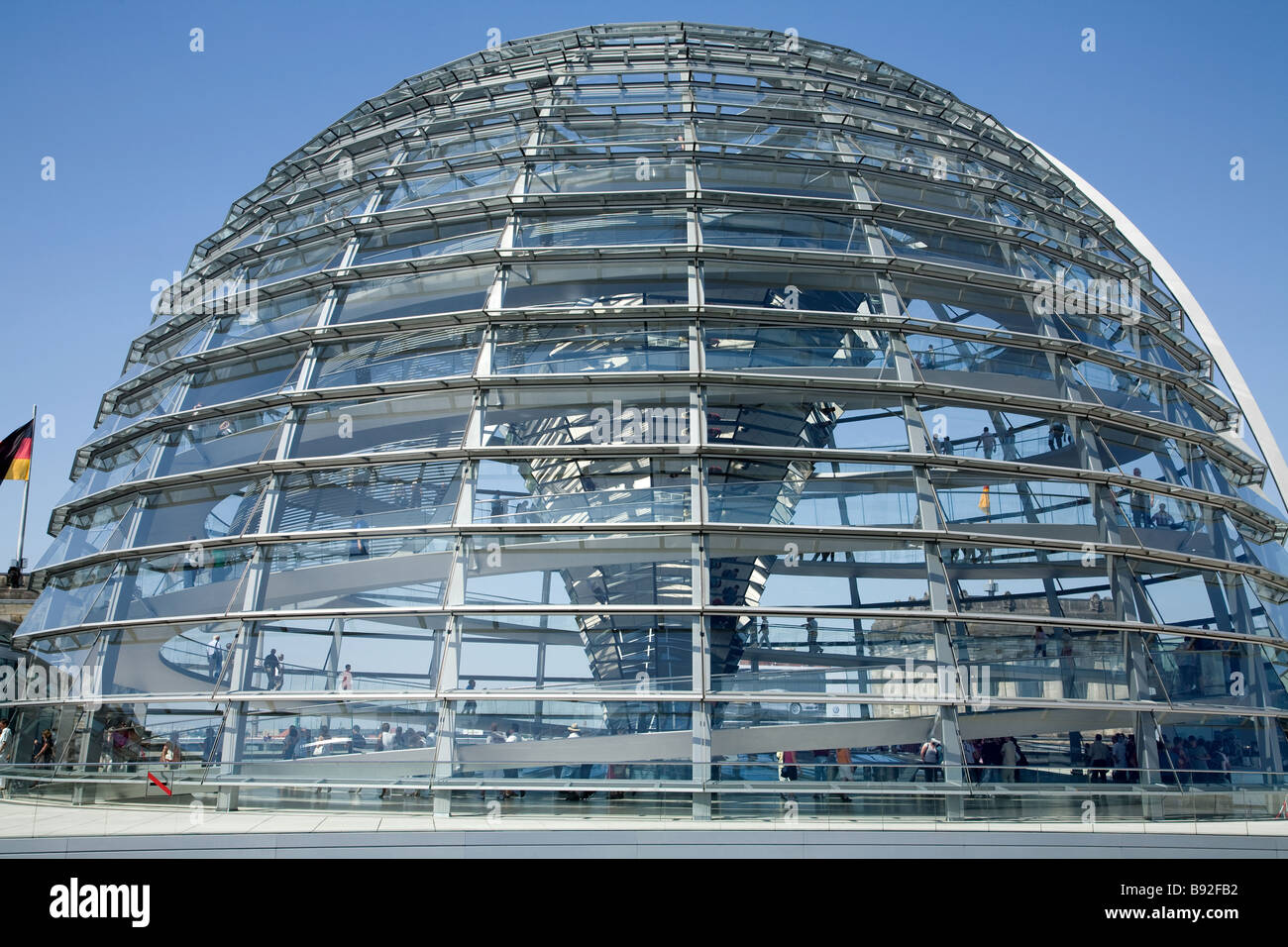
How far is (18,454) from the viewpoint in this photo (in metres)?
26.1

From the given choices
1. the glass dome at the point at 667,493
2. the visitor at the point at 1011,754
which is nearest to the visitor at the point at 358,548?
the glass dome at the point at 667,493

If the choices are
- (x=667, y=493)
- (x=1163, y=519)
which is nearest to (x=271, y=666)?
(x=667, y=493)

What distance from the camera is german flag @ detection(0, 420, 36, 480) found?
24766mm

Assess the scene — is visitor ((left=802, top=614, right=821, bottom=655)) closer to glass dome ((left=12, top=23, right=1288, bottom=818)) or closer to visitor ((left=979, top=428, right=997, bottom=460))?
glass dome ((left=12, top=23, right=1288, bottom=818))

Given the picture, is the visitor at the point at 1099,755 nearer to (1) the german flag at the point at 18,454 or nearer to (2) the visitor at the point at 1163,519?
(2) the visitor at the point at 1163,519

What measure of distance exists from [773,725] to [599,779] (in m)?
2.74

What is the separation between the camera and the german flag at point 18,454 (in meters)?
24.8

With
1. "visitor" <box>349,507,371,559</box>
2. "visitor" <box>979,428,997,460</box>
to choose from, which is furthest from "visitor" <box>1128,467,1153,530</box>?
"visitor" <box>349,507,371,559</box>

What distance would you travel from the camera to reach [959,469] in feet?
52.5

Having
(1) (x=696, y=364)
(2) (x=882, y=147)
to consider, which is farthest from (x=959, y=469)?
(2) (x=882, y=147)

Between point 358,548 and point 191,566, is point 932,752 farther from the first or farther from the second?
point 191,566

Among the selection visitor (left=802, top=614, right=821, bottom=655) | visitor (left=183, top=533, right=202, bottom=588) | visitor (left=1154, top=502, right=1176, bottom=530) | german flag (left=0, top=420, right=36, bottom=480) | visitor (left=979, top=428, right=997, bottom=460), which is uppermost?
german flag (left=0, top=420, right=36, bottom=480)
